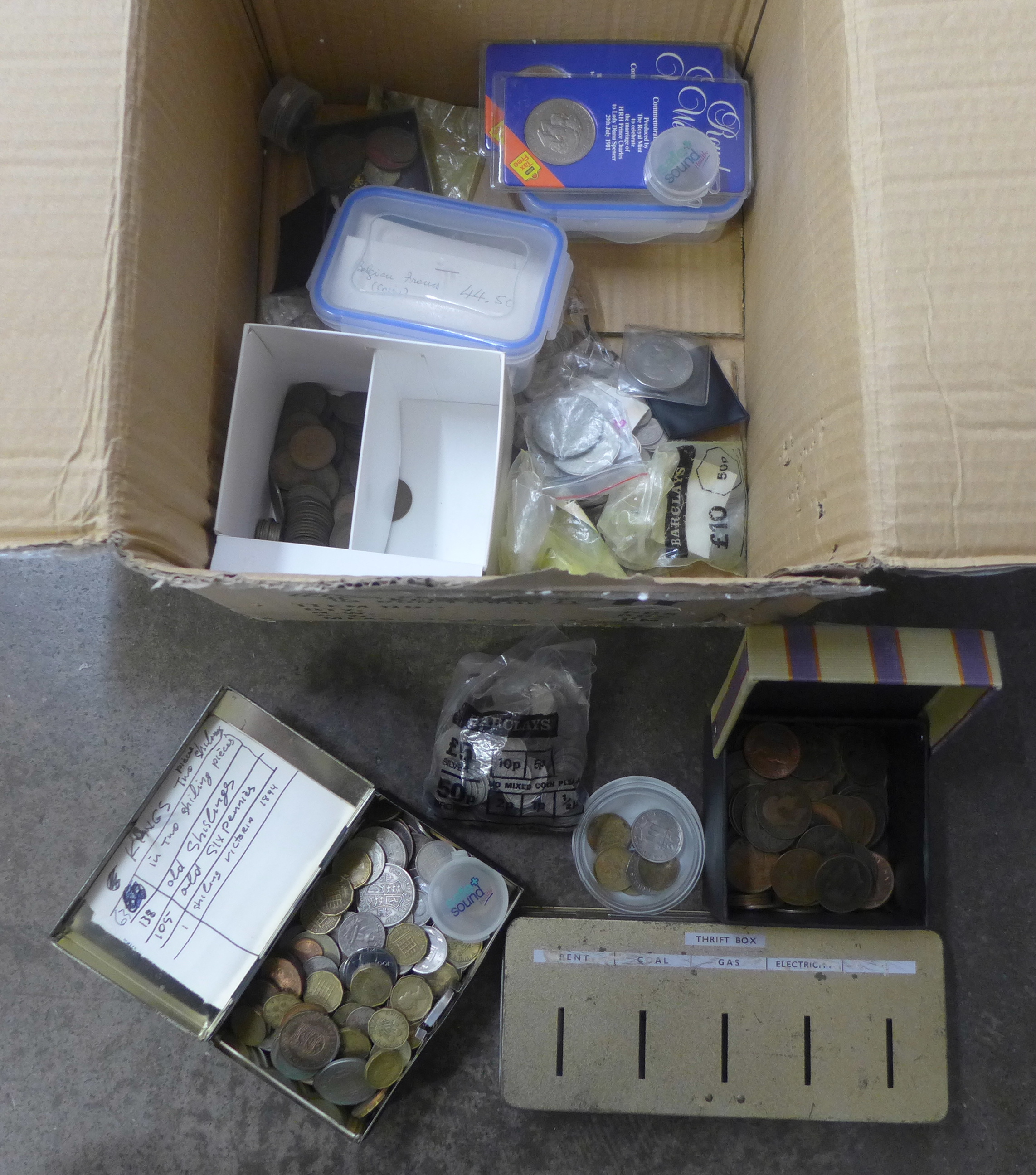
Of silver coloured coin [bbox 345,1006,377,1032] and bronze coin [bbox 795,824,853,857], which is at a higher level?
bronze coin [bbox 795,824,853,857]

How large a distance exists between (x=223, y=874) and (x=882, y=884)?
870 millimetres

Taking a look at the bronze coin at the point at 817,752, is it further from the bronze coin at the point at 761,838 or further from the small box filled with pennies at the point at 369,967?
the small box filled with pennies at the point at 369,967

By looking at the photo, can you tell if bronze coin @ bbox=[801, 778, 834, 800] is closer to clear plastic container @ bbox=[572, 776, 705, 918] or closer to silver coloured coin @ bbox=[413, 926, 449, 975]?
clear plastic container @ bbox=[572, 776, 705, 918]

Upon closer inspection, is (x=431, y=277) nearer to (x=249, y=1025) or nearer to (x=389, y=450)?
(x=389, y=450)

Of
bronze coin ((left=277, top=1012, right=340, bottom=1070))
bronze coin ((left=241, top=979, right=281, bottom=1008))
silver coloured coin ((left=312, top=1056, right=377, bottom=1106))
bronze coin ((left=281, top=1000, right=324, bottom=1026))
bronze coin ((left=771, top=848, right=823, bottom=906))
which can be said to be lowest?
silver coloured coin ((left=312, top=1056, right=377, bottom=1106))

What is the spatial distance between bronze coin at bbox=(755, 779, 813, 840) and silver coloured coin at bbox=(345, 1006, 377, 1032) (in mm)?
575

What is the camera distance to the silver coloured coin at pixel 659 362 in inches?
41.6

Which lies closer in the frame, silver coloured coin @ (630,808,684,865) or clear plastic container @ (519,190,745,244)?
clear plastic container @ (519,190,745,244)

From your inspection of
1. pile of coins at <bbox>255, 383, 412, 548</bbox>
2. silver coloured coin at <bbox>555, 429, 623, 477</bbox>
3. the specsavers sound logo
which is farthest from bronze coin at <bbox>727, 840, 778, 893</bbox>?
pile of coins at <bbox>255, 383, 412, 548</bbox>

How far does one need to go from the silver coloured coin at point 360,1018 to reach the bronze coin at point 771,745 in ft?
1.99

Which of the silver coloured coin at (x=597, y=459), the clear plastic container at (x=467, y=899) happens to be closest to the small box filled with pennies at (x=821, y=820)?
the clear plastic container at (x=467, y=899)

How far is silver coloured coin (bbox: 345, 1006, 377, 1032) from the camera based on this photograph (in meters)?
1.07

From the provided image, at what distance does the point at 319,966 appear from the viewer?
1100mm

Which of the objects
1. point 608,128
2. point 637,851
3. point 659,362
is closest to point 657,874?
point 637,851
